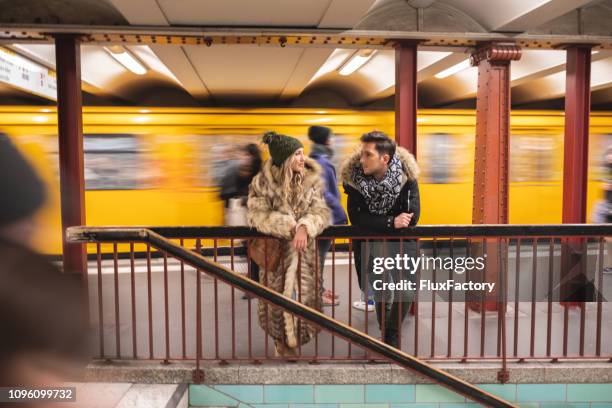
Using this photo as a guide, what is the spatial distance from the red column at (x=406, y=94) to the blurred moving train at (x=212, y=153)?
323 cm

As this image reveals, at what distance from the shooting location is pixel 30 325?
60.3 inches

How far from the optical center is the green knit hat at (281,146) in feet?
10.8

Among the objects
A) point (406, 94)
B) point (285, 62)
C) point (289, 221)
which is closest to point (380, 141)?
point (289, 221)

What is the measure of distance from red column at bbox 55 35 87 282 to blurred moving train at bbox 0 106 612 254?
3.03m

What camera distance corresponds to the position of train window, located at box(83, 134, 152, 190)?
7.60 metres

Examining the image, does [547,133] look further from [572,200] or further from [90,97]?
[90,97]

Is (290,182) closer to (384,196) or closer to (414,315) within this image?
(384,196)

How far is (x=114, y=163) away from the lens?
7645 millimetres

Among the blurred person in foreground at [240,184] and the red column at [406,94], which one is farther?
the blurred person in foreground at [240,184]

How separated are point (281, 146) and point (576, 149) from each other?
3.68 metres

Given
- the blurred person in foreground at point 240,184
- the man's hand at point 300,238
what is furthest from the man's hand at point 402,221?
the blurred person in foreground at point 240,184

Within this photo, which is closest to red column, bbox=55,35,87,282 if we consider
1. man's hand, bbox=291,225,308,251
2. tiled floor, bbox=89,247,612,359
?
tiled floor, bbox=89,247,612,359

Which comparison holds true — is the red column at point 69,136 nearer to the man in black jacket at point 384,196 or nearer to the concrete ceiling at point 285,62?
the concrete ceiling at point 285,62

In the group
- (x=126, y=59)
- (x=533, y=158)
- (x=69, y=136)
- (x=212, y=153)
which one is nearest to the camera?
(x=69, y=136)
